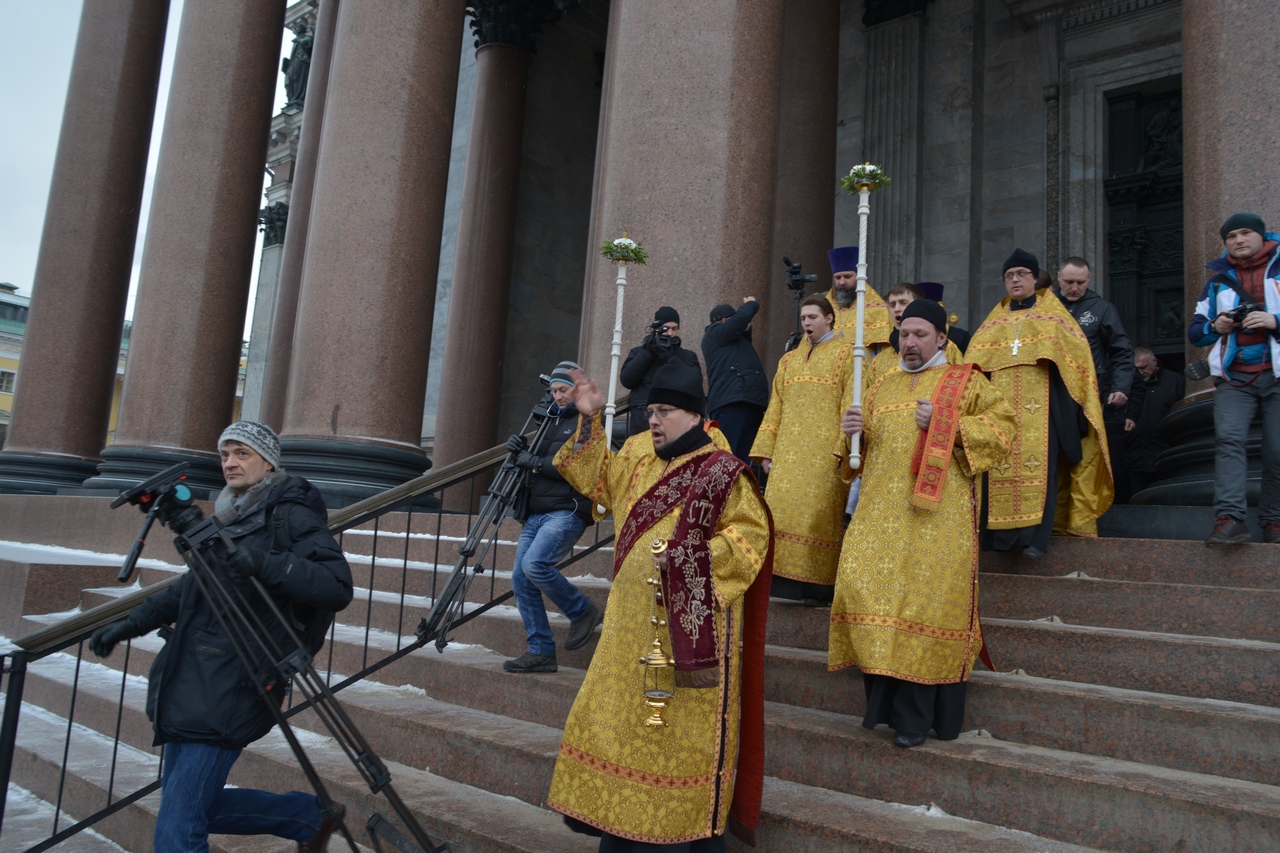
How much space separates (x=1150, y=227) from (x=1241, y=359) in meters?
7.44

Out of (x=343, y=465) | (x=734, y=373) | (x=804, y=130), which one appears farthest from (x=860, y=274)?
(x=804, y=130)

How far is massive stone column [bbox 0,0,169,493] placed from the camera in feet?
40.2

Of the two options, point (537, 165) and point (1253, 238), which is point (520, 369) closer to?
point (537, 165)

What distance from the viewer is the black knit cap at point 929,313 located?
177 inches

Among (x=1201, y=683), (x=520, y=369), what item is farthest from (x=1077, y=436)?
(x=520, y=369)

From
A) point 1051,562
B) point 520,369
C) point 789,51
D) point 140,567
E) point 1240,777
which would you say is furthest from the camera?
point 520,369

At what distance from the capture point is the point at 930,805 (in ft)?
11.9

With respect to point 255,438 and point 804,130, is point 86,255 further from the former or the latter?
point 255,438

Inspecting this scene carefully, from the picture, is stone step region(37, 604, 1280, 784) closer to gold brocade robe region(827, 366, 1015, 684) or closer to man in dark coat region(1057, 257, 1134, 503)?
gold brocade robe region(827, 366, 1015, 684)

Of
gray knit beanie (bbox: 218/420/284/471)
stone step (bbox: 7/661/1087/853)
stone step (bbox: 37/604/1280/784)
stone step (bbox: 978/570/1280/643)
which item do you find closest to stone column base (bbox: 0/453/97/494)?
stone step (bbox: 7/661/1087/853)

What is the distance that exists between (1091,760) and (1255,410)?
8.05 ft

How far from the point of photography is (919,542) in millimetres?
4117

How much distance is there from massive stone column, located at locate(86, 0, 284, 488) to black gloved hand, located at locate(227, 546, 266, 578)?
7610 millimetres

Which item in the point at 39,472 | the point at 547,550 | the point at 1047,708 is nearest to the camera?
the point at 1047,708
